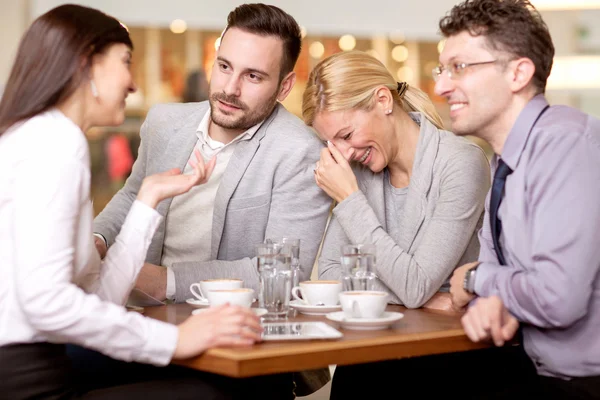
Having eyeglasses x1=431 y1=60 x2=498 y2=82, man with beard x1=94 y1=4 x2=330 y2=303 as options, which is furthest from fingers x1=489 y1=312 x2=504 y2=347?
man with beard x1=94 y1=4 x2=330 y2=303

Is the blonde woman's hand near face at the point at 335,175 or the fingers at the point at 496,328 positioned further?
the blonde woman's hand near face at the point at 335,175

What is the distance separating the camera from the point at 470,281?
191 cm

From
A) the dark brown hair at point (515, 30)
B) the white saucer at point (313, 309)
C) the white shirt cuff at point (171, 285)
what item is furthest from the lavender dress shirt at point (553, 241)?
the white shirt cuff at point (171, 285)

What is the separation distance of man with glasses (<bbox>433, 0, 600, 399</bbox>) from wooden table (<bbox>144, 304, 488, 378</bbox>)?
0.08 meters

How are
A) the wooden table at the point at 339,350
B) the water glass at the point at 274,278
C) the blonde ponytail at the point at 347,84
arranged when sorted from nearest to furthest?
the wooden table at the point at 339,350 < the water glass at the point at 274,278 < the blonde ponytail at the point at 347,84

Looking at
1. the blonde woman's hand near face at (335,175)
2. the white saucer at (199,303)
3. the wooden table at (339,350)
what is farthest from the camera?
the blonde woman's hand near face at (335,175)

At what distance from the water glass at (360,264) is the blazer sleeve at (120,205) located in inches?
36.6

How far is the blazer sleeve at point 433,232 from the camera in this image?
213 cm

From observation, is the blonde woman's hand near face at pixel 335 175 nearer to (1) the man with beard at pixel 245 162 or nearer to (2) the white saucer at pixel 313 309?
(1) the man with beard at pixel 245 162

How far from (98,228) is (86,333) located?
1073mm

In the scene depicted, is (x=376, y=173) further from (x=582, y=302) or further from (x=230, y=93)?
(x=582, y=302)

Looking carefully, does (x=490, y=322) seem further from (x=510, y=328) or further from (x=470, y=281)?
(x=470, y=281)

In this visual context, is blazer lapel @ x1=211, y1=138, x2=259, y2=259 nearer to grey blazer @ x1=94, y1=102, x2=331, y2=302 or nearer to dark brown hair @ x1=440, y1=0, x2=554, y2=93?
grey blazer @ x1=94, y1=102, x2=331, y2=302

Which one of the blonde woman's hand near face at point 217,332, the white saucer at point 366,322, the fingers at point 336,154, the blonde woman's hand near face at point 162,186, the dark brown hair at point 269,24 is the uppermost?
the dark brown hair at point 269,24
